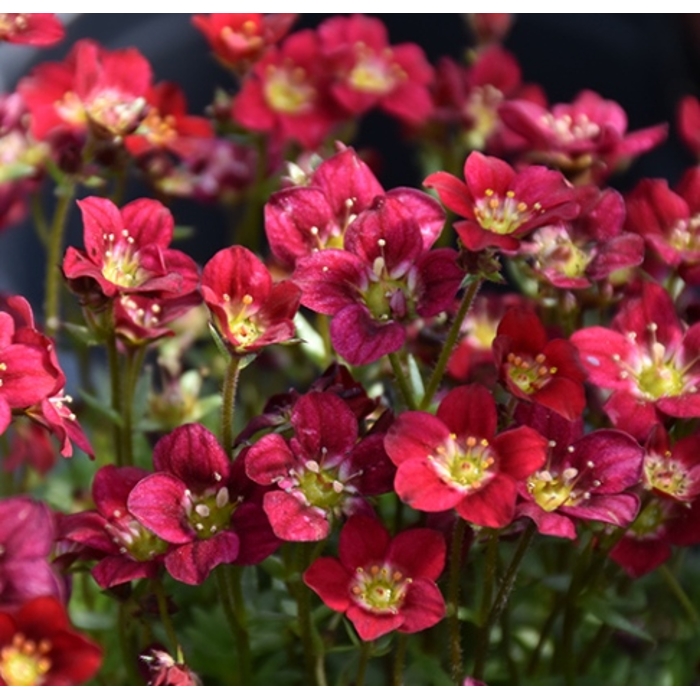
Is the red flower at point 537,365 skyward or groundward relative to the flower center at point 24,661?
skyward

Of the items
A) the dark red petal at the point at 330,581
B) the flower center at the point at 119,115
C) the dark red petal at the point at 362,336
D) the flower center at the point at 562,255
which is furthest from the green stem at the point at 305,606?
the flower center at the point at 119,115

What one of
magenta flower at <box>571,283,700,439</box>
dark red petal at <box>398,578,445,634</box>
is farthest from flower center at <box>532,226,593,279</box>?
dark red petal at <box>398,578,445,634</box>

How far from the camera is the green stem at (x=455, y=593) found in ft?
2.21

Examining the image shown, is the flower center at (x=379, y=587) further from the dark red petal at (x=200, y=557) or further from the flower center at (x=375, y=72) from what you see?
the flower center at (x=375, y=72)

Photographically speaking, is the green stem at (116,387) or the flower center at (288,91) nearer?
the green stem at (116,387)

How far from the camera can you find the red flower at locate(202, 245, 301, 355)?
0.68 m

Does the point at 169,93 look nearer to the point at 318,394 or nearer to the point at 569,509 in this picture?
the point at 318,394

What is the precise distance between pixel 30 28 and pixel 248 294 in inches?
14.7

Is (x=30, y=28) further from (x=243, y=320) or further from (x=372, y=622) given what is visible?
(x=372, y=622)

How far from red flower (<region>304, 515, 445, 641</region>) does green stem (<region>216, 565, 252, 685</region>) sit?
0.25 feet

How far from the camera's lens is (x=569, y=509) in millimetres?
651

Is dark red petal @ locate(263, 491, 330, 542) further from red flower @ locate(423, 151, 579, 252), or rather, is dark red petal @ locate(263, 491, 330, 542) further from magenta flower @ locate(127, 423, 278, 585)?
red flower @ locate(423, 151, 579, 252)

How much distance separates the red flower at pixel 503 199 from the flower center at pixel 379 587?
21 centimetres

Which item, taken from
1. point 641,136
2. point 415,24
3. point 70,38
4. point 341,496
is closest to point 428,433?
point 341,496
